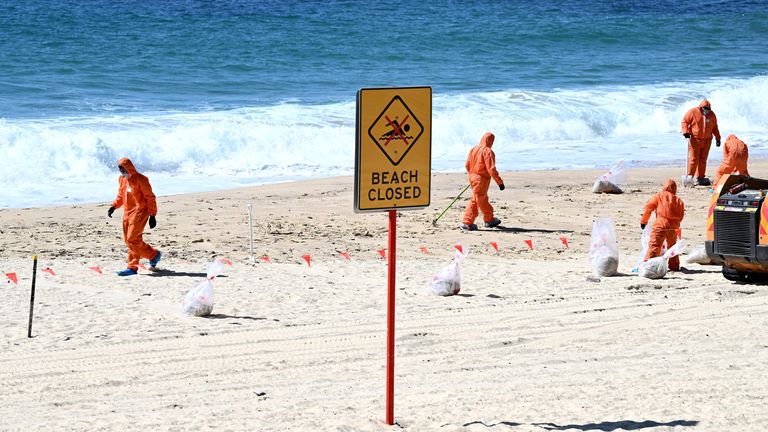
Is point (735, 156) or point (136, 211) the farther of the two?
point (735, 156)

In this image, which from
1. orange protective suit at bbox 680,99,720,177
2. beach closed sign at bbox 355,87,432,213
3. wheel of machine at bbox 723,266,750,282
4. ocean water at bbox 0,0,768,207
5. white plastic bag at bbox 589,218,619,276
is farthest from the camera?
ocean water at bbox 0,0,768,207

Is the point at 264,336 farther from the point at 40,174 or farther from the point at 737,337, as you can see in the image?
the point at 40,174

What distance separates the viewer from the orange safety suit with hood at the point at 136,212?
1241cm

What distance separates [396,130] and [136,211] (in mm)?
6555

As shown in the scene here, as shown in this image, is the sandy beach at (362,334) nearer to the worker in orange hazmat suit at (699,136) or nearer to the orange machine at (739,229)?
the orange machine at (739,229)

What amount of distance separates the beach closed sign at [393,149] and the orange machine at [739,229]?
535cm

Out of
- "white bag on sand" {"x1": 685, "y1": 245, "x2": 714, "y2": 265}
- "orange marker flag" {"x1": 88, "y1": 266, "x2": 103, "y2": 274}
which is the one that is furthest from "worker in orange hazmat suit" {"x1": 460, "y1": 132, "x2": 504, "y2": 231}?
"orange marker flag" {"x1": 88, "y1": 266, "x2": 103, "y2": 274}

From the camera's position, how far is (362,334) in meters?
9.64

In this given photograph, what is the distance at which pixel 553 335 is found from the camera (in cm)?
952

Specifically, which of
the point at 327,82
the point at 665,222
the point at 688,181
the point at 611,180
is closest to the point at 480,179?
A: the point at 665,222

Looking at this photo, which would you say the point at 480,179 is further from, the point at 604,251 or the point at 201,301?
the point at 201,301

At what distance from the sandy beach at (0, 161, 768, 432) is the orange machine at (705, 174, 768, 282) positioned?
23cm

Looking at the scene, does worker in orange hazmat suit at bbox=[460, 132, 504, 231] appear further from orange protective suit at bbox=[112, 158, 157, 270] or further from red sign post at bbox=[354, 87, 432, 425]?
red sign post at bbox=[354, 87, 432, 425]

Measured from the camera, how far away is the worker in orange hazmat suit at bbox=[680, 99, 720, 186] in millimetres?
18656
